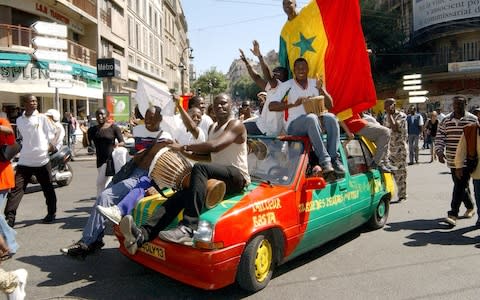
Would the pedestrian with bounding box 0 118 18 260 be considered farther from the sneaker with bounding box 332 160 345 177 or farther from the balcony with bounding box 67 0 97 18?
the balcony with bounding box 67 0 97 18

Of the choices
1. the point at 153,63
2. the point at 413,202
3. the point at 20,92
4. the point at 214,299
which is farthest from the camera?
the point at 153,63

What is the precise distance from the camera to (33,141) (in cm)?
657

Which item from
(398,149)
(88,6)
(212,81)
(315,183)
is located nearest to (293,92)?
(315,183)

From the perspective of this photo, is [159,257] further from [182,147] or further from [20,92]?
[20,92]

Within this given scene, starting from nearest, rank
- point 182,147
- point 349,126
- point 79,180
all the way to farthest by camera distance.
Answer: point 182,147, point 349,126, point 79,180

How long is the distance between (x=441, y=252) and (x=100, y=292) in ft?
13.4

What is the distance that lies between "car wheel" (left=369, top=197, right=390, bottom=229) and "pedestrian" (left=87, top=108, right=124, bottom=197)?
413cm

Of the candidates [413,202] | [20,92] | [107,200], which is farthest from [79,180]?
[20,92]

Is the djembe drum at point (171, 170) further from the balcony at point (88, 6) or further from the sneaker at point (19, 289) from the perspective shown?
the balcony at point (88, 6)

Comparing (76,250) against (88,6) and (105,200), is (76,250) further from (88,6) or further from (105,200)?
(88,6)

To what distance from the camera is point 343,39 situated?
659 cm

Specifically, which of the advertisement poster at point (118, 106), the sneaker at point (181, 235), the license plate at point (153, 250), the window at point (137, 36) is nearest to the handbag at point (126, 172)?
the license plate at point (153, 250)

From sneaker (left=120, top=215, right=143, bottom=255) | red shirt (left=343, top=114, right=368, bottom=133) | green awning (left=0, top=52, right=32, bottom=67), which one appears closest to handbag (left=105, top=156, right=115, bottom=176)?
sneaker (left=120, top=215, right=143, bottom=255)

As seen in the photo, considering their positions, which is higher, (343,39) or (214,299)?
(343,39)
